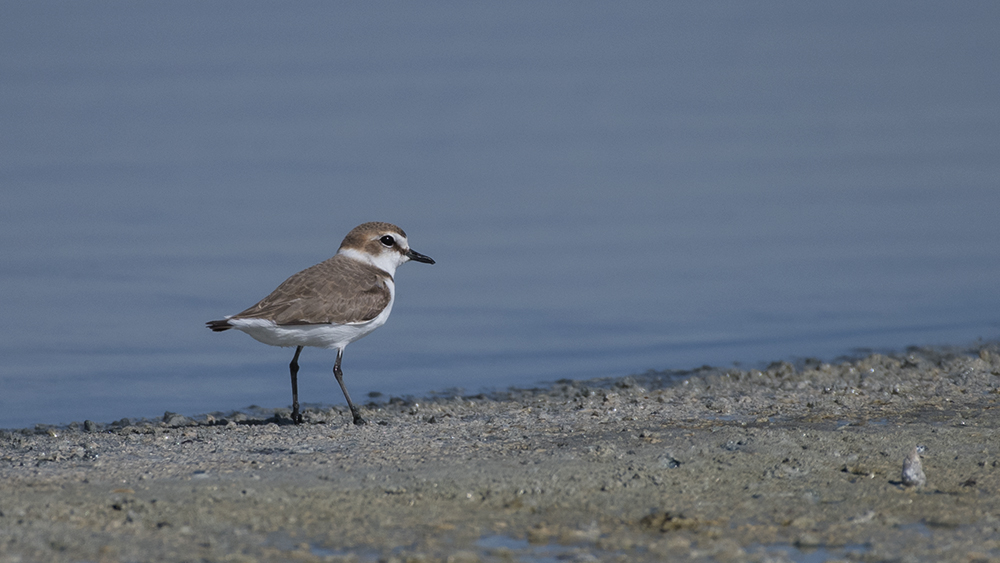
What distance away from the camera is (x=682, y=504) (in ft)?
18.3

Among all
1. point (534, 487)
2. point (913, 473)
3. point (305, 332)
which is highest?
point (305, 332)

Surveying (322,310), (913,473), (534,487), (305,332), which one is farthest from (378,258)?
(913,473)

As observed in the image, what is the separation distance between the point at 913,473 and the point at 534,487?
1963 millimetres

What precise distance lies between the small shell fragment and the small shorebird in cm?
420

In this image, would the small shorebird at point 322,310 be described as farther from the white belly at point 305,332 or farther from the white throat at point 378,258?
the white throat at point 378,258

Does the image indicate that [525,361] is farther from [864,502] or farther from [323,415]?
[864,502]

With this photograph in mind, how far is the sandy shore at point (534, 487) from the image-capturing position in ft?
16.1

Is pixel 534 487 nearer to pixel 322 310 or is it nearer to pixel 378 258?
pixel 322 310

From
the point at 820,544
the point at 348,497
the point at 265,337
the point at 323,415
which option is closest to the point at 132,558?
the point at 348,497

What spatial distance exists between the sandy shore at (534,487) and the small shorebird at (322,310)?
0.76m

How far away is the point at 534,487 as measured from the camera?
19.2ft

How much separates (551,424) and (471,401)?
1945 mm

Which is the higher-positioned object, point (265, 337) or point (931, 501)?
point (265, 337)

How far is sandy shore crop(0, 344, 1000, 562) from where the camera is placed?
492cm
